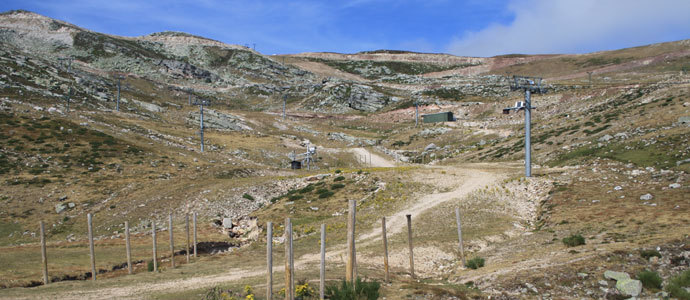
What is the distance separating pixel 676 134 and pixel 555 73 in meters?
153

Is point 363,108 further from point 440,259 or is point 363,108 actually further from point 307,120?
point 440,259

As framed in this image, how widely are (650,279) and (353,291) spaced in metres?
10.3

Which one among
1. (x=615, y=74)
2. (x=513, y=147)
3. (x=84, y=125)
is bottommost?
(x=513, y=147)

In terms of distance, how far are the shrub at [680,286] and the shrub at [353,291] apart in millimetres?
9704

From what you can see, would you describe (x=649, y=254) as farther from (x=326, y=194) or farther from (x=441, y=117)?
(x=441, y=117)

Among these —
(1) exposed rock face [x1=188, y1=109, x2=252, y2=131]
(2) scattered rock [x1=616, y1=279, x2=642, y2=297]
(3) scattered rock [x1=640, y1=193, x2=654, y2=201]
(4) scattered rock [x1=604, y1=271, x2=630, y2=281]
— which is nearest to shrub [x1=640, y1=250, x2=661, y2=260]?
(4) scattered rock [x1=604, y1=271, x2=630, y2=281]

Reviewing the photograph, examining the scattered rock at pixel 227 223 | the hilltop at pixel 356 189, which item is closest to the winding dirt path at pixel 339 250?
the hilltop at pixel 356 189

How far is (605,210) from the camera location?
1057 inches

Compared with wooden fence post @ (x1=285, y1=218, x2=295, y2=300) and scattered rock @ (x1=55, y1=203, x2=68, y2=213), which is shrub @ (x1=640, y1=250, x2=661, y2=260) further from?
scattered rock @ (x1=55, y1=203, x2=68, y2=213)

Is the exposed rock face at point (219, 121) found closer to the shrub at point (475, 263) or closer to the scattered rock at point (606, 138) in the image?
the scattered rock at point (606, 138)

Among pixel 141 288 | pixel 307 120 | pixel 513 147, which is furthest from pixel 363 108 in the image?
pixel 141 288

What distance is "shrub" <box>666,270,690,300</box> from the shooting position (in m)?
13.9

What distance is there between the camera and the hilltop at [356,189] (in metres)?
18.5

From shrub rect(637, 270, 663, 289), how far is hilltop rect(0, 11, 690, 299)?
748mm
